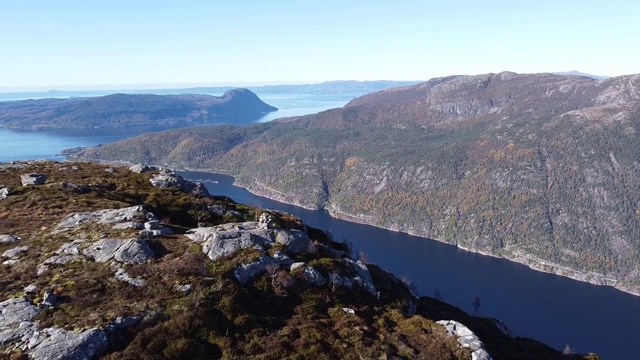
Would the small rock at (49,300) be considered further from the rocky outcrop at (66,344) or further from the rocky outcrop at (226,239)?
the rocky outcrop at (226,239)

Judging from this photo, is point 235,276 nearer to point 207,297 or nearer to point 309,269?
point 207,297

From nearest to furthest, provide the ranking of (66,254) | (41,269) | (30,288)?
(30,288) < (41,269) < (66,254)

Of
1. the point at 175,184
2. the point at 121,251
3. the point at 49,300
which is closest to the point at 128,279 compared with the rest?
the point at 121,251

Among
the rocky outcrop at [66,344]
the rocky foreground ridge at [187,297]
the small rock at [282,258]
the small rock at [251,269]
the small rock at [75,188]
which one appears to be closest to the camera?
the rocky outcrop at [66,344]

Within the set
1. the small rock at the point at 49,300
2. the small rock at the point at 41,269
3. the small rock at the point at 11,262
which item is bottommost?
the small rock at the point at 49,300

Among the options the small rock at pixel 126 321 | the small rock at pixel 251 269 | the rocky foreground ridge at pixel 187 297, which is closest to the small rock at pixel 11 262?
the rocky foreground ridge at pixel 187 297

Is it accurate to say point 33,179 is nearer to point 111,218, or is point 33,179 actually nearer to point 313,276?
point 111,218

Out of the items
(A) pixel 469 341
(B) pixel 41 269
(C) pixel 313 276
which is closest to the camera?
(A) pixel 469 341

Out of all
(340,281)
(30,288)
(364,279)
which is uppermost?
(30,288)

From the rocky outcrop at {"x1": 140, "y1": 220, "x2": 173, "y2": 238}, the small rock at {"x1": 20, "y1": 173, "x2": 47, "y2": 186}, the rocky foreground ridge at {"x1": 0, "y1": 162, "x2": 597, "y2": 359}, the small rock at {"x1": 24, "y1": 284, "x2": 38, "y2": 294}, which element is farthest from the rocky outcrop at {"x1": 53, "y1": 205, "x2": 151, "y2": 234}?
the small rock at {"x1": 20, "y1": 173, "x2": 47, "y2": 186}
